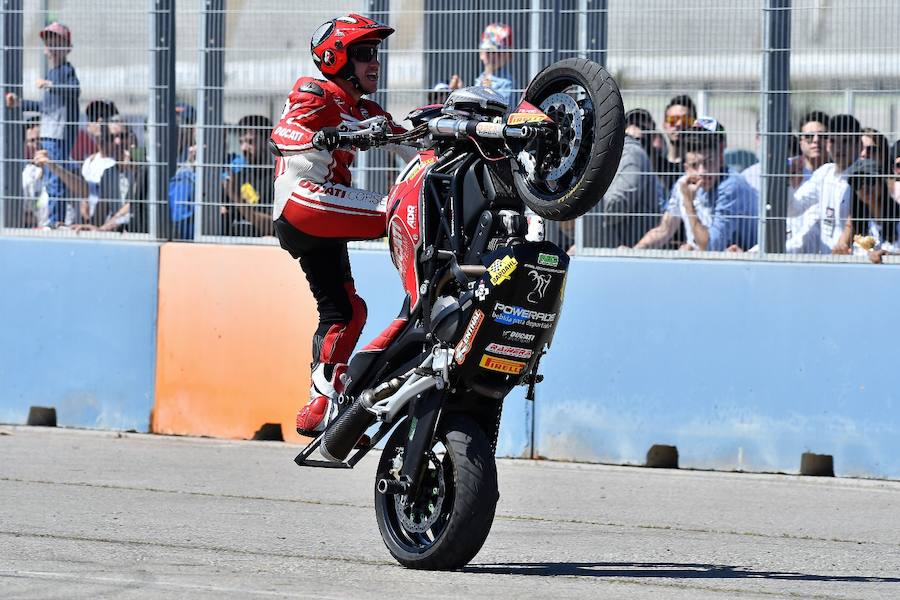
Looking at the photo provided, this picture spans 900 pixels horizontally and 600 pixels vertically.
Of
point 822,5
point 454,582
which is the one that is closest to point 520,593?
point 454,582

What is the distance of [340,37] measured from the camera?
6742 mm

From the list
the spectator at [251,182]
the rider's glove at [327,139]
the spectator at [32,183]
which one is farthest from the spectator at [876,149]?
the spectator at [32,183]

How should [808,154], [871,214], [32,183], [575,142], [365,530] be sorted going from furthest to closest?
[32,183] < [808,154] < [871,214] < [365,530] < [575,142]

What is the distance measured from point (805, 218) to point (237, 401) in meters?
3.62

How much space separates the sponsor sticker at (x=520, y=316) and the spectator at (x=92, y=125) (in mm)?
5292

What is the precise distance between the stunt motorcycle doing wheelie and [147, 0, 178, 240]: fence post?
420 centimetres

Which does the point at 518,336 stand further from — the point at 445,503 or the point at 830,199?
the point at 830,199

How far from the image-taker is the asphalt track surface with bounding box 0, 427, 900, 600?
18.6ft

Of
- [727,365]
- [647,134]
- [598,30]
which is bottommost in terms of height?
[727,365]

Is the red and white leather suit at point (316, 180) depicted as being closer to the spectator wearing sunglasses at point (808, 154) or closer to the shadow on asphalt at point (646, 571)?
the shadow on asphalt at point (646, 571)

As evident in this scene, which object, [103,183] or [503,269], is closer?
[503,269]

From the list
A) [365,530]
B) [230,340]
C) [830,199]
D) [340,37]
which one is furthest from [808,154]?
[230,340]

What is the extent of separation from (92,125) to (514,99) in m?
2.79

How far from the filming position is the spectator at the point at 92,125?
10.4 metres
